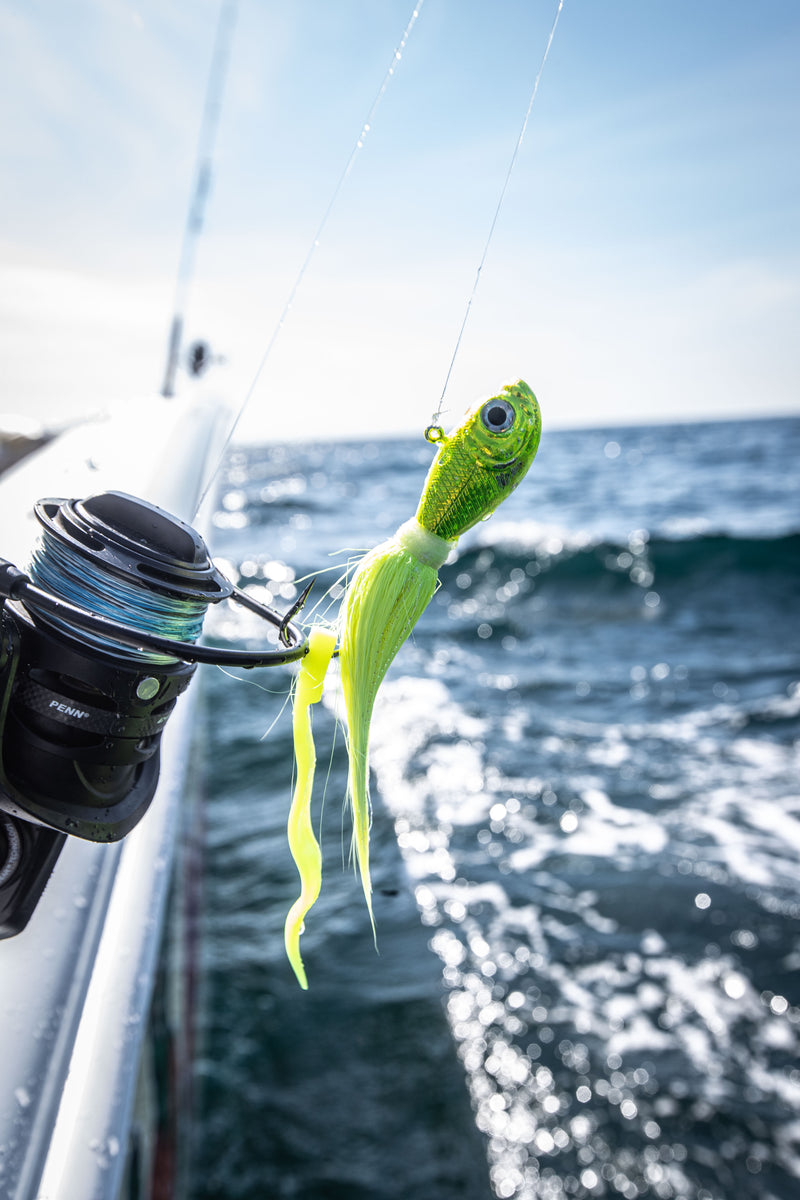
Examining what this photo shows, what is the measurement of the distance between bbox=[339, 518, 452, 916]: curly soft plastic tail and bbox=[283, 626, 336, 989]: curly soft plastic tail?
0.04 meters

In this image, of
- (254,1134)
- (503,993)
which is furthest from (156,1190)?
(503,993)

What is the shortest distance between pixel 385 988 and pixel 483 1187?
995 mm

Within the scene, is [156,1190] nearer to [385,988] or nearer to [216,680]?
[385,988]

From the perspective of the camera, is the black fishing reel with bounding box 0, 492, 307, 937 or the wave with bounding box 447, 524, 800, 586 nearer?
the black fishing reel with bounding box 0, 492, 307, 937

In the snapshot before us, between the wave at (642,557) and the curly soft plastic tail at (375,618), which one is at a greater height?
the wave at (642,557)

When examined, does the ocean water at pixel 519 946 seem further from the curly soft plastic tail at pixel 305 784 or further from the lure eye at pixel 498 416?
the lure eye at pixel 498 416

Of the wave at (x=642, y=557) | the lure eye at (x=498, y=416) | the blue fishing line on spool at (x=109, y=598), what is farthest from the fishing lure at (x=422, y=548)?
the wave at (x=642, y=557)

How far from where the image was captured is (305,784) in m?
1.21

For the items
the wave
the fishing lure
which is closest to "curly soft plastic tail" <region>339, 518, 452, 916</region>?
the fishing lure

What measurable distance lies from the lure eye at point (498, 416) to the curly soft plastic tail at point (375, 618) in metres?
0.17

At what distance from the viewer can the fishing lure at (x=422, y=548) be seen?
3.47 feet

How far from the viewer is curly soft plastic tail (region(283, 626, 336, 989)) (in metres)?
1.15

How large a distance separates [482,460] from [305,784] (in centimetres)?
52

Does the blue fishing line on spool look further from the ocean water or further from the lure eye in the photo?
the lure eye
